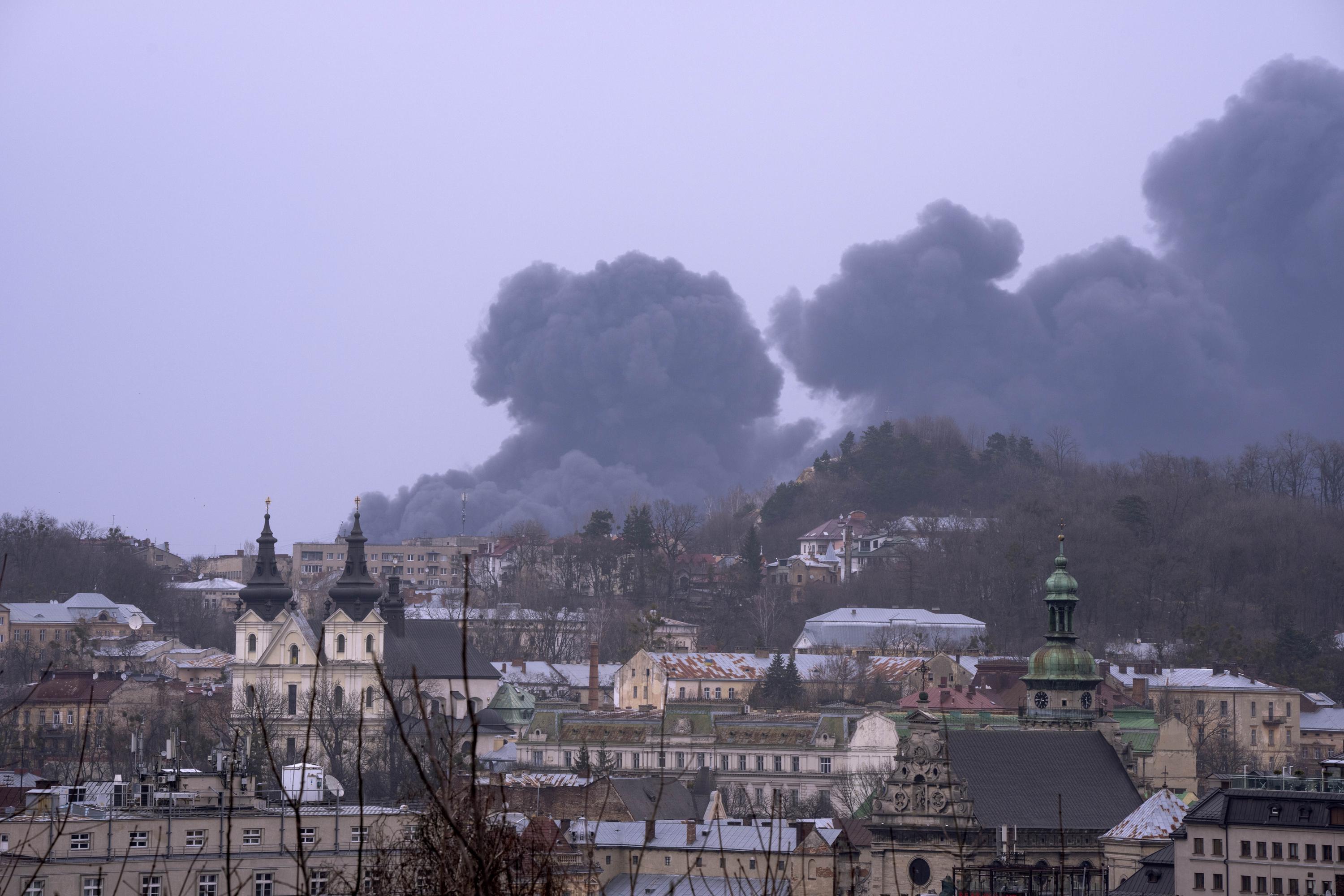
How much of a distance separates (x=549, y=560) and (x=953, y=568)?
28.8 metres

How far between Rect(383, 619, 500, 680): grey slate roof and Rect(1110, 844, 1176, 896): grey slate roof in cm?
4959

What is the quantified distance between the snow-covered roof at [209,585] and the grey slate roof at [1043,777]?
9610cm

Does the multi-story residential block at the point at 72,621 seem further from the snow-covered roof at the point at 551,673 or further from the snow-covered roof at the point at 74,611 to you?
the snow-covered roof at the point at 551,673

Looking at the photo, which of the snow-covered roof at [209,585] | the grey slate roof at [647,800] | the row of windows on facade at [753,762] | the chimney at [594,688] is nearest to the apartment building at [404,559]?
the snow-covered roof at [209,585]

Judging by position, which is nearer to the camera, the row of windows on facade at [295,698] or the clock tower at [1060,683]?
the clock tower at [1060,683]

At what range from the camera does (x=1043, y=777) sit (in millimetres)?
56031

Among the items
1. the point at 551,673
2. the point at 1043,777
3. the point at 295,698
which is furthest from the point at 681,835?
the point at 551,673

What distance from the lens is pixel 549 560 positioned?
14088 cm

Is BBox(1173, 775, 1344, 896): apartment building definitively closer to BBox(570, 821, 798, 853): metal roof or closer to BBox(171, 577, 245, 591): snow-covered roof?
BBox(570, 821, 798, 853): metal roof

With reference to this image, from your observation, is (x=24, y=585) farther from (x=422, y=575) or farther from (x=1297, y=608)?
(x=1297, y=608)

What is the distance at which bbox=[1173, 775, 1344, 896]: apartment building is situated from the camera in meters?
42.5

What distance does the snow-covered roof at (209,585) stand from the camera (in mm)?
147500

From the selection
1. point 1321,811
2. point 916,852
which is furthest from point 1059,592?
point 1321,811

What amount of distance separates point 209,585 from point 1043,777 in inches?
4134
